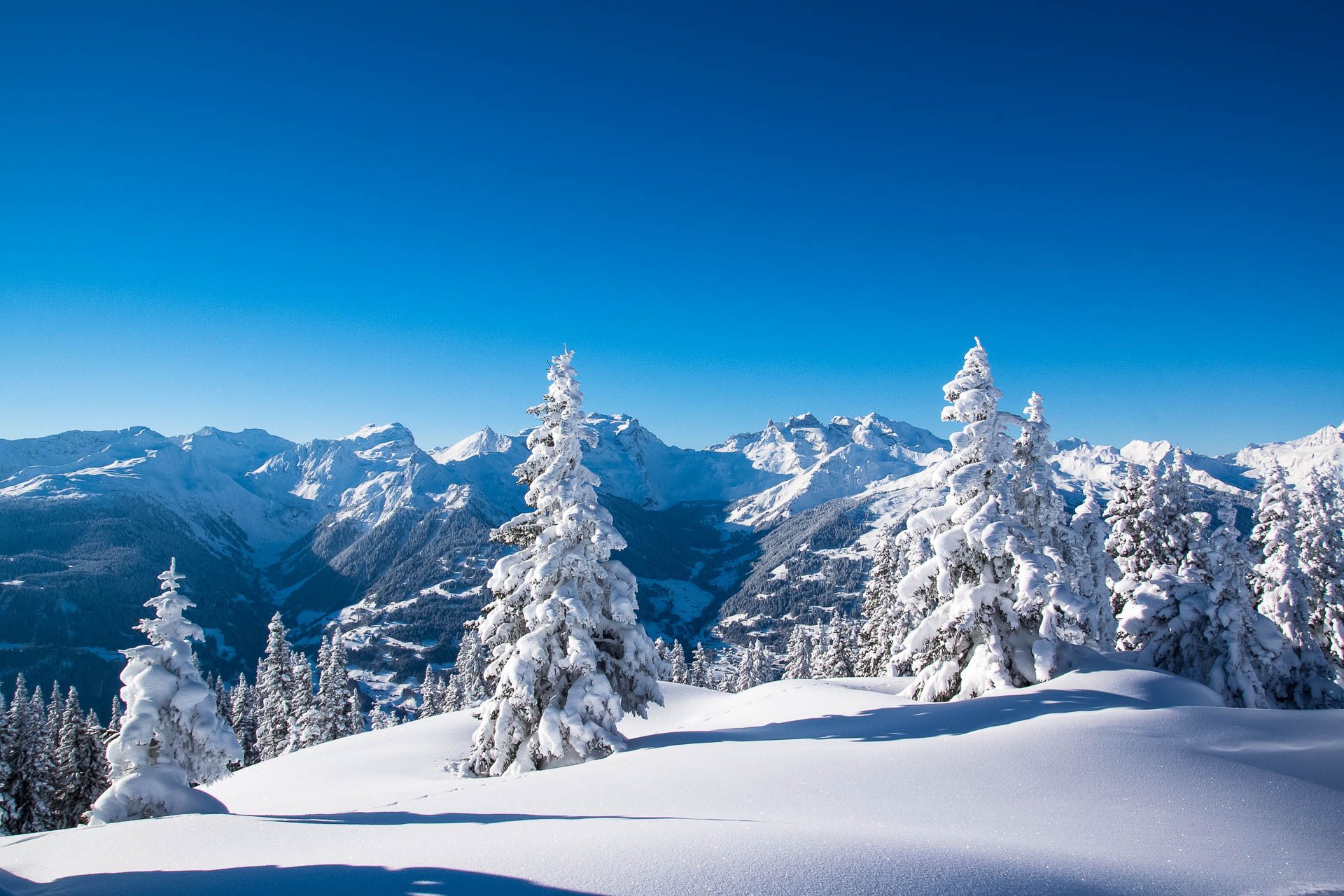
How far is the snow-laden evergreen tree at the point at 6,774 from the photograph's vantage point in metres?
35.7

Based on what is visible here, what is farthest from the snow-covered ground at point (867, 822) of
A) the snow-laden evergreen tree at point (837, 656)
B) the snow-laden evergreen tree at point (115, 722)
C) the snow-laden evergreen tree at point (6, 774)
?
the snow-laden evergreen tree at point (6, 774)

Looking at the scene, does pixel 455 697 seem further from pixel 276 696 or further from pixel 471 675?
pixel 276 696

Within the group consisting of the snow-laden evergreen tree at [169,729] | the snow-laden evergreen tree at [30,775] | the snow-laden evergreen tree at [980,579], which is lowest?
the snow-laden evergreen tree at [30,775]

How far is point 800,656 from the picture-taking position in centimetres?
6369

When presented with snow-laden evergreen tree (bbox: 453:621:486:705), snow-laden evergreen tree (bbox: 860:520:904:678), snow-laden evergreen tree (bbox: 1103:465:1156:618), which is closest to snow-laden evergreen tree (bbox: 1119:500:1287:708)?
snow-laden evergreen tree (bbox: 1103:465:1156:618)

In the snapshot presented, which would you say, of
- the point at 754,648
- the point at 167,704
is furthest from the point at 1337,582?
the point at 754,648

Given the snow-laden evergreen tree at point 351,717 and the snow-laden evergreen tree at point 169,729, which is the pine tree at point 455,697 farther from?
the snow-laden evergreen tree at point 169,729

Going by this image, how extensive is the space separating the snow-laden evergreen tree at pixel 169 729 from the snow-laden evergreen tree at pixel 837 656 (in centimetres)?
4049

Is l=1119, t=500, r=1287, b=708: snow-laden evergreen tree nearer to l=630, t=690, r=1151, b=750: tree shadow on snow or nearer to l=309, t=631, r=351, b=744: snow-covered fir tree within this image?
l=630, t=690, r=1151, b=750: tree shadow on snow

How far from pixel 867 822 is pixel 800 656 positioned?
190ft

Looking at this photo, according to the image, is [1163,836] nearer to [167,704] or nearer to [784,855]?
[784,855]

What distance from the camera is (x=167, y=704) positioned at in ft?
53.5

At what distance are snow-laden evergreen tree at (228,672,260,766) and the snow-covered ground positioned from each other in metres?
53.4

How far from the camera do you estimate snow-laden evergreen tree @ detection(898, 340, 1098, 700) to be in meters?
18.0
